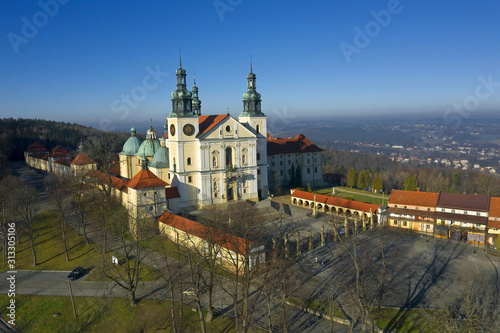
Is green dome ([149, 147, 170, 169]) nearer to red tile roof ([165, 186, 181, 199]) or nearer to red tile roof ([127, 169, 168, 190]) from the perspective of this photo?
red tile roof ([165, 186, 181, 199])

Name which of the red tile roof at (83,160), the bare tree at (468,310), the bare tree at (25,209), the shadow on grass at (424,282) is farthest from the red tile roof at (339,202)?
the bare tree at (25,209)

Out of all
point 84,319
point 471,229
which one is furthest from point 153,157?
point 471,229

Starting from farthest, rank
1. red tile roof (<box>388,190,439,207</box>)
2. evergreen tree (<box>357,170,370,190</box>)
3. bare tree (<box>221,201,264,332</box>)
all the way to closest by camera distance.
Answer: evergreen tree (<box>357,170,370,190</box>) → red tile roof (<box>388,190,439,207</box>) → bare tree (<box>221,201,264,332</box>)

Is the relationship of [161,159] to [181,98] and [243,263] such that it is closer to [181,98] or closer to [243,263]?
[181,98]

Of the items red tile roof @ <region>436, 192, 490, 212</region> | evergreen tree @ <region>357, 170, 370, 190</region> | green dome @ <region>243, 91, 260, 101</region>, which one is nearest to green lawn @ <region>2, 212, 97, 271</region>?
green dome @ <region>243, 91, 260, 101</region>

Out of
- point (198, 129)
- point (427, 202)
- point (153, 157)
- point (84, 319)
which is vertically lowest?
point (84, 319)

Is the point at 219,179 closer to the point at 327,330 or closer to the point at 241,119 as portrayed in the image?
the point at 241,119
